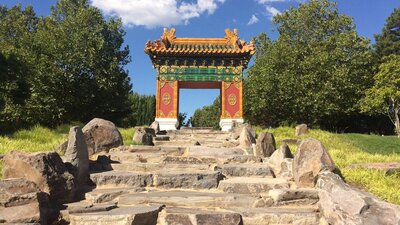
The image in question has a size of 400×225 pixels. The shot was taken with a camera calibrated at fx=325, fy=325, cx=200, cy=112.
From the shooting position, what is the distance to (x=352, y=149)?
437 inches

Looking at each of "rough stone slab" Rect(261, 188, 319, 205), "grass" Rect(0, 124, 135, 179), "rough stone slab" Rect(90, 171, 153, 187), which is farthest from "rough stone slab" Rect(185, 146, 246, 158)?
"rough stone slab" Rect(261, 188, 319, 205)

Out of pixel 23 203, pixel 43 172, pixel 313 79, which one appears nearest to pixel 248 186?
pixel 43 172

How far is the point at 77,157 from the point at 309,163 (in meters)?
3.93

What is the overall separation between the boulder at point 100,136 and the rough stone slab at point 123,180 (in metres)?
1.96

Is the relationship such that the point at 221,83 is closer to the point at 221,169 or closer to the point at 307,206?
the point at 221,169

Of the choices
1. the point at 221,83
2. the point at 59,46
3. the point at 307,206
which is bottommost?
the point at 307,206

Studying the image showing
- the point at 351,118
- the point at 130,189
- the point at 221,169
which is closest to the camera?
the point at 130,189

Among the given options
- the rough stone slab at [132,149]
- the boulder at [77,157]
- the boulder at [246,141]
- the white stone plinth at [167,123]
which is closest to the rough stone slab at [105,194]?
the boulder at [77,157]

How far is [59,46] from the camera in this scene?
1794cm

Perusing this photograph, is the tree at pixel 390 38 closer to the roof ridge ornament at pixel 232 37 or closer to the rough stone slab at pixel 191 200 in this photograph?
the roof ridge ornament at pixel 232 37

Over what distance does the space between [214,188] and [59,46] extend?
15480 mm

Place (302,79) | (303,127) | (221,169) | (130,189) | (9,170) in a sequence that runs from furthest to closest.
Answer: (302,79) < (303,127) < (221,169) < (130,189) < (9,170)

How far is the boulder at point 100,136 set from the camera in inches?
299

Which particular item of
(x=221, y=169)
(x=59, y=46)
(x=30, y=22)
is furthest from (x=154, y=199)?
(x=30, y=22)
